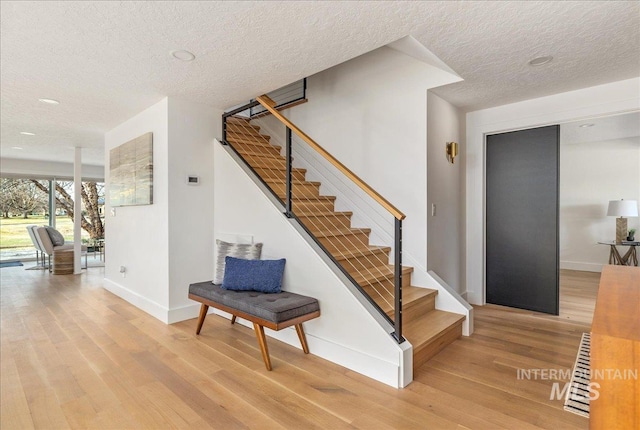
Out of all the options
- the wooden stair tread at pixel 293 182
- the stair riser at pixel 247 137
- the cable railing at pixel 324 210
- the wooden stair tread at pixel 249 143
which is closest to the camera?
the cable railing at pixel 324 210

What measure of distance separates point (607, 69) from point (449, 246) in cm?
214

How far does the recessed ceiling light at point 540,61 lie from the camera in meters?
2.68

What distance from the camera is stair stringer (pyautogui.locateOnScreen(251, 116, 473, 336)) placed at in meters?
3.33

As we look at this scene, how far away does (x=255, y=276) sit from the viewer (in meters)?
2.98

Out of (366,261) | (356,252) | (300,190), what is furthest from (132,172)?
(366,261)

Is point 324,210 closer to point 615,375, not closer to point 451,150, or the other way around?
point 451,150

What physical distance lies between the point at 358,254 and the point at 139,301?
110 inches

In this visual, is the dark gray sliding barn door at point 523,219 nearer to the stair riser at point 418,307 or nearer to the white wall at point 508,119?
the white wall at point 508,119

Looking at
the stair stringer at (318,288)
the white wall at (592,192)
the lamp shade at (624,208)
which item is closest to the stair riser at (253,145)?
the stair stringer at (318,288)

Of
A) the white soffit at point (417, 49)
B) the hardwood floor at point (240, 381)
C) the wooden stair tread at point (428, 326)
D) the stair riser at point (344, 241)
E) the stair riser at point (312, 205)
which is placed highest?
the white soffit at point (417, 49)

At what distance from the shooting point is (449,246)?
3857mm

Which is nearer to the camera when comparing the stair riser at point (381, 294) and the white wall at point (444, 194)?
the stair riser at point (381, 294)

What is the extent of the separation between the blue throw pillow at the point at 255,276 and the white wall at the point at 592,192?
6.36 m

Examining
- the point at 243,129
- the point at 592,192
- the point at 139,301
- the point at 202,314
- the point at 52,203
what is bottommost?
the point at 139,301
